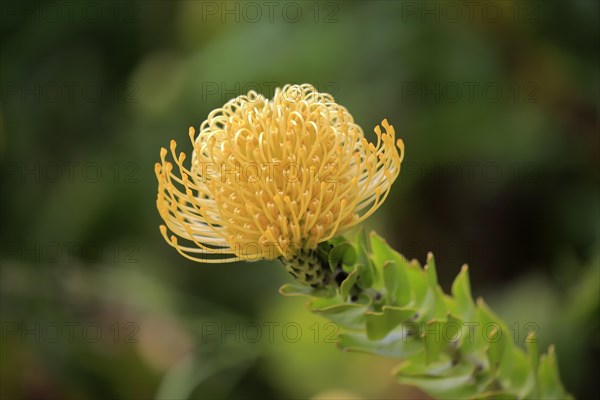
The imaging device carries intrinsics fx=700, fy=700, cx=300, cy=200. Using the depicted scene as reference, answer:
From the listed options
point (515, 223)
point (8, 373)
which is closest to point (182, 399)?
point (8, 373)

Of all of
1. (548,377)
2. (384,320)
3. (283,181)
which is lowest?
(548,377)

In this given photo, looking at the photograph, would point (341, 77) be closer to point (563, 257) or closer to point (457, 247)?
point (457, 247)

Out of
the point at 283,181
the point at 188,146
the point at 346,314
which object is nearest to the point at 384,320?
the point at 346,314

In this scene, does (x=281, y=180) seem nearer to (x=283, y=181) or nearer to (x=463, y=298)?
(x=283, y=181)

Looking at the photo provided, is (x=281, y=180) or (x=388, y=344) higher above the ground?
(x=281, y=180)

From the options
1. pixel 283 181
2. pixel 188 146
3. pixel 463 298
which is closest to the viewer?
pixel 283 181

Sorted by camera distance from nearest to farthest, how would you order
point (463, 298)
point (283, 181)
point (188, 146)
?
point (283, 181) < point (463, 298) < point (188, 146)

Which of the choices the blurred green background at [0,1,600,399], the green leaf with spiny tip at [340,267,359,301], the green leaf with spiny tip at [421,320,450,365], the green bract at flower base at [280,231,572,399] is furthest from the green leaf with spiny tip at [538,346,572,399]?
the blurred green background at [0,1,600,399]
